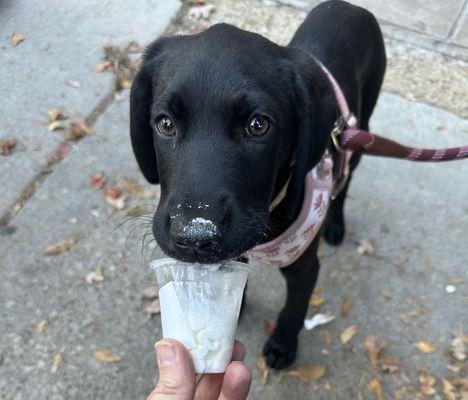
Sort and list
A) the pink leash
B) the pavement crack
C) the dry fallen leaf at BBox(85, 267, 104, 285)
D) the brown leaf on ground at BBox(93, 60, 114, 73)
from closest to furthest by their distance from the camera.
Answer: the pink leash, the dry fallen leaf at BBox(85, 267, 104, 285), the pavement crack, the brown leaf on ground at BBox(93, 60, 114, 73)

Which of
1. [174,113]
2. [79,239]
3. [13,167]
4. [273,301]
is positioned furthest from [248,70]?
[13,167]

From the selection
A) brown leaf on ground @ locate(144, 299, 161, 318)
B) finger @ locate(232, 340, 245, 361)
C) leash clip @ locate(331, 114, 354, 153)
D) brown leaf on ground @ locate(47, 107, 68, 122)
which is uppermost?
leash clip @ locate(331, 114, 354, 153)

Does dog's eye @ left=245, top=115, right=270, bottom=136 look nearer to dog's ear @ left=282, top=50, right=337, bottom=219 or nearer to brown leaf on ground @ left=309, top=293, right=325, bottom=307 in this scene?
dog's ear @ left=282, top=50, right=337, bottom=219

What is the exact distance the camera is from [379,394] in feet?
9.96

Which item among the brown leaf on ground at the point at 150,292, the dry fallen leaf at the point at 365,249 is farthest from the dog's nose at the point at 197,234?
the dry fallen leaf at the point at 365,249

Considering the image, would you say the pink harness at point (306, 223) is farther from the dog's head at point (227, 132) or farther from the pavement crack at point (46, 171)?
the pavement crack at point (46, 171)

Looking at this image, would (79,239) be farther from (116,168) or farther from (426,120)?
(426,120)

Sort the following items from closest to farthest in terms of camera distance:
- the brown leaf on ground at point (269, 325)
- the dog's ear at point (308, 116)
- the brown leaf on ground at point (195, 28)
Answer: the dog's ear at point (308, 116) < the brown leaf on ground at point (269, 325) < the brown leaf on ground at point (195, 28)

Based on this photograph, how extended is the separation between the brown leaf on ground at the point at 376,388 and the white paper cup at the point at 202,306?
4.97 feet

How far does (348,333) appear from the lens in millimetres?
3232

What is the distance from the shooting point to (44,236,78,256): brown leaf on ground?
3412mm

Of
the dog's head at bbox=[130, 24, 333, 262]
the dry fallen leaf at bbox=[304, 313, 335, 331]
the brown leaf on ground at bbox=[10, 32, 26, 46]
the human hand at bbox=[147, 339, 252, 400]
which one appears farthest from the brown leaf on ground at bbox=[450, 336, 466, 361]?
the brown leaf on ground at bbox=[10, 32, 26, 46]

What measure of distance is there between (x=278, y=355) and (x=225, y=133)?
60.2 inches

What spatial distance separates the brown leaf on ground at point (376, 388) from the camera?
304 cm
